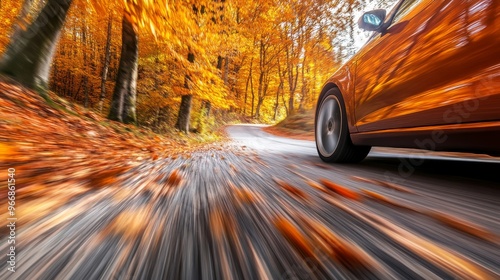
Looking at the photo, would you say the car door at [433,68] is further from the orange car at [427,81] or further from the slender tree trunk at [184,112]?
the slender tree trunk at [184,112]

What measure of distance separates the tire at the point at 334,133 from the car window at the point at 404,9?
101cm

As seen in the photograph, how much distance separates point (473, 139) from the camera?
1.66 m

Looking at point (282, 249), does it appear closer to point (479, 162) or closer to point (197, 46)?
point (479, 162)

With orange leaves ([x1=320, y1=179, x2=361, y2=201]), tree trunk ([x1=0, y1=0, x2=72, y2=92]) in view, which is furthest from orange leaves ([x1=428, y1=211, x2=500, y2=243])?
tree trunk ([x1=0, y1=0, x2=72, y2=92])

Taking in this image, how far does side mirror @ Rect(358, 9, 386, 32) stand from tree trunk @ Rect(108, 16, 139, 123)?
634 cm

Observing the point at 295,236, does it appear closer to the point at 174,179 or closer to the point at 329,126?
the point at 174,179

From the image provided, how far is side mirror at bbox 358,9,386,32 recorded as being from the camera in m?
2.74

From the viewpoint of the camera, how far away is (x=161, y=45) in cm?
661

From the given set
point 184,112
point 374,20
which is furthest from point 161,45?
point 374,20

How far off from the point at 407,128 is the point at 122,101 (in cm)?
707

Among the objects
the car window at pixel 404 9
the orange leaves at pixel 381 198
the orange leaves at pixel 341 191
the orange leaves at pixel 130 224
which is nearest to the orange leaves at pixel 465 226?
the orange leaves at pixel 381 198

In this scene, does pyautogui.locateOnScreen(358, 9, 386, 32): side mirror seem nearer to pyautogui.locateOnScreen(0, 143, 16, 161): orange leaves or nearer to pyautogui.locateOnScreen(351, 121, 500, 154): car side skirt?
pyautogui.locateOnScreen(351, 121, 500, 154): car side skirt

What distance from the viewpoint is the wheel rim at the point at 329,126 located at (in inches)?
135

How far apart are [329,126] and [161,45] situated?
4.93 m
